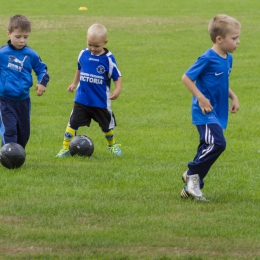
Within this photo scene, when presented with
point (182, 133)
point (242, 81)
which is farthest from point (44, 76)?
point (242, 81)

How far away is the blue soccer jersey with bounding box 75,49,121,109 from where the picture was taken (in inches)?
436

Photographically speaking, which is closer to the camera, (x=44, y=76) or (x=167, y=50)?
(x=44, y=76)

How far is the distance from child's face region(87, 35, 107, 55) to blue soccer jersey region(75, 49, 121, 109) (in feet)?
0.28

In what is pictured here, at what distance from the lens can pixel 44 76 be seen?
9.99 metres

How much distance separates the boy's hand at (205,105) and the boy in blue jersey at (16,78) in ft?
8.35

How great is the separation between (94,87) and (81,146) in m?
0.85

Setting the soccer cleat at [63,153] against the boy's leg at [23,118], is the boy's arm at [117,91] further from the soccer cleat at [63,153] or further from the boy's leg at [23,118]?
the boy's leg at [23,118]

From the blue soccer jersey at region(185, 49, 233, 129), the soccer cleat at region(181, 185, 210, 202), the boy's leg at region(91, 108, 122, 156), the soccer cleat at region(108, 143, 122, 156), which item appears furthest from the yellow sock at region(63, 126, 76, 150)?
the blue soccer jersey at region(185, 49, 233, 129)

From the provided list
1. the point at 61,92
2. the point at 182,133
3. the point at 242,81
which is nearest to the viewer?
the point at 182,133

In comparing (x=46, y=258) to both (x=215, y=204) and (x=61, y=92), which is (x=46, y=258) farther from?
(x=61, y=92)

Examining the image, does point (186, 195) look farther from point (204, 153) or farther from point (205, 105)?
point (205, 105)

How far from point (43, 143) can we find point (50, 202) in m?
4.21

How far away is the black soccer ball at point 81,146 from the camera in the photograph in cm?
1107

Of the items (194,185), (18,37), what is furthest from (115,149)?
(194,185)
